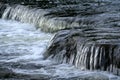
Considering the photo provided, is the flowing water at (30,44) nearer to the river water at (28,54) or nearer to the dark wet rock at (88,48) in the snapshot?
the river water at (28,54)

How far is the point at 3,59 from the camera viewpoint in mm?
10656

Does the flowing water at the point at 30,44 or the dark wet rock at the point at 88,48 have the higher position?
the dark wet rock at the point at 88,48

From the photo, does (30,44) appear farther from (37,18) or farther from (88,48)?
(37,18)

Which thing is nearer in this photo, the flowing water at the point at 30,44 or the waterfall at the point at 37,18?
the flowing water at the point at 30,44

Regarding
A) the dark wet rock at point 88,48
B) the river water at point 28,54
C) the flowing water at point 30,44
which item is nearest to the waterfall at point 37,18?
the flowing water at point 30,44

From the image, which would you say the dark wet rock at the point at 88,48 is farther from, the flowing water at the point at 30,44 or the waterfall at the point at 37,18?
the waterfall at the point at 37,18

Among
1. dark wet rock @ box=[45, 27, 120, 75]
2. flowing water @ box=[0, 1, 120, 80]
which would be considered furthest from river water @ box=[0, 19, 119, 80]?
dark wet rock @ box=[45, 27, 120, 75]

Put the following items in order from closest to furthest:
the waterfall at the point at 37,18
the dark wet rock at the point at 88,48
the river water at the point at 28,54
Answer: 1. the dark wet rock at the point at 88,48
2. the river water at the point at 28,54
3. the waterfall at the point at 37,18

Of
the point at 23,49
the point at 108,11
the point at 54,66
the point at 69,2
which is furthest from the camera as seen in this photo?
the point at 69,2

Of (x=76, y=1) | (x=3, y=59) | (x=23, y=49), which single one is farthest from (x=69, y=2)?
(x=3, y=59)

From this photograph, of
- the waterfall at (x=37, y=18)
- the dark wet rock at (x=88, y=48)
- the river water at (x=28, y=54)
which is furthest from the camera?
the waterfall at (x=37, y=18)

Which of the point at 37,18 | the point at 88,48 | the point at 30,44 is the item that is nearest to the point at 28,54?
the point at 30,44

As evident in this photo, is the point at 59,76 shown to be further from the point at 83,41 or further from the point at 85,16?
the point at 85,16

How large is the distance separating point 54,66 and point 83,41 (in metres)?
0.96
